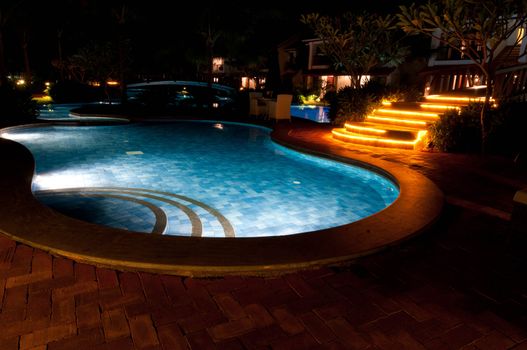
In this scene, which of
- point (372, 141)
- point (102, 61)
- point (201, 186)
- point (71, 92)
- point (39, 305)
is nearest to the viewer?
point (39, 305)

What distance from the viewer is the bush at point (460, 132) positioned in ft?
29.2

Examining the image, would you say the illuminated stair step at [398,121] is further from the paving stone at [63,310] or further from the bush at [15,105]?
the bush at [15,105]

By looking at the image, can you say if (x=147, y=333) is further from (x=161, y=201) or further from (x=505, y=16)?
(x=505, y=16)

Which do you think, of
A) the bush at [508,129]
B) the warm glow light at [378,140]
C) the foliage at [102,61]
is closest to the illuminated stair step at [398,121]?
the warm glow light at [378,140]

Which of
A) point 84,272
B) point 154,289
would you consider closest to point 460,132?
point 154,289

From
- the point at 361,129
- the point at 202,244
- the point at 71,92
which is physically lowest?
the point at 202,244

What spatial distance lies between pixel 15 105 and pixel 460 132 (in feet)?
51.9

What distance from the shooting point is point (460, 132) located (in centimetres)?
887

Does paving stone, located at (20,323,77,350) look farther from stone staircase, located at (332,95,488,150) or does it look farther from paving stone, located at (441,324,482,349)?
stone staircase, located at (332,95,488,150)

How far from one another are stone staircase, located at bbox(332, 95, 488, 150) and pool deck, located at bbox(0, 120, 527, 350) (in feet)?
20.6

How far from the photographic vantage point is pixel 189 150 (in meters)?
10.4

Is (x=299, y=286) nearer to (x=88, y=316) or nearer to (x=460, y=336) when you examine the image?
(x=460, y=336)

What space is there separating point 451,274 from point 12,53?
4689 cm

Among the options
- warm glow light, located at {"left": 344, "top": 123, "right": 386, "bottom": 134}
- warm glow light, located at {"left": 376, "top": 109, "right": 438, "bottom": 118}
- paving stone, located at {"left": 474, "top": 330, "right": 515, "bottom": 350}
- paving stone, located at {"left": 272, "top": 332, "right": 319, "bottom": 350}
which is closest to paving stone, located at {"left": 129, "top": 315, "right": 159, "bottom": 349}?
paving stone, located at {"left": 272, "top": 332, "right": 319, "bottom": 350}
